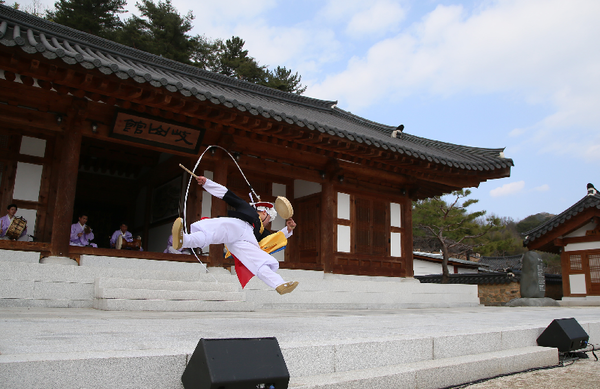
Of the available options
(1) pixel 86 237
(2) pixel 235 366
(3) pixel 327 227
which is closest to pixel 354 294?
(3) pixel 327 227

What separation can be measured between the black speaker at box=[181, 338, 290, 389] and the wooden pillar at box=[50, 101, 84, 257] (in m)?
5.70

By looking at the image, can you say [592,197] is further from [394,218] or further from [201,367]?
[201,367]

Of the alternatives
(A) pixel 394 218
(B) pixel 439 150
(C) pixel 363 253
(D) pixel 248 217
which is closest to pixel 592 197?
(B) pixel 439 150

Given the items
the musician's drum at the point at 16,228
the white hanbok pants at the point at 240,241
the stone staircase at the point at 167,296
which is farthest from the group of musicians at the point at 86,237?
the white hanbok pants at the point at 240,241

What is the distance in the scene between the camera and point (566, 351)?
4418mm

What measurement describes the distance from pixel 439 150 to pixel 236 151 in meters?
6.82

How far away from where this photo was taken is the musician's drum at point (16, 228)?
741 centimetres

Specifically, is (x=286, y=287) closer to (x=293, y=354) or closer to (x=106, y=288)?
(x=293, y=354)

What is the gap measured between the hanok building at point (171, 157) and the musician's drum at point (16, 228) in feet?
1.57

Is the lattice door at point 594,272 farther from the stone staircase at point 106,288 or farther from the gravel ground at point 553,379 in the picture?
the stone staircase at point 106,288

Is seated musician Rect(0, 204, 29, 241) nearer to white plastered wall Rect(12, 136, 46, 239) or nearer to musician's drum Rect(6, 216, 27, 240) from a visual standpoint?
musician's drum Rect(6, 216, 27, 240)

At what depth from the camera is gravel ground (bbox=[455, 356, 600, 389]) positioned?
11.1 feet

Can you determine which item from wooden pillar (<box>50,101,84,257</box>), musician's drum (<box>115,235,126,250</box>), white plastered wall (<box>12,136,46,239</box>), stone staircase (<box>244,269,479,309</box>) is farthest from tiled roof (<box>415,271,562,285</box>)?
wooden pillar (<box>50,101,84,257</box>)

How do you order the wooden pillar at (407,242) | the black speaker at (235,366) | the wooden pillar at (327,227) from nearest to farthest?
the black speaker at (235,366) < the wooden pillar at (327,227) < the wooden pillar at (407,242)
